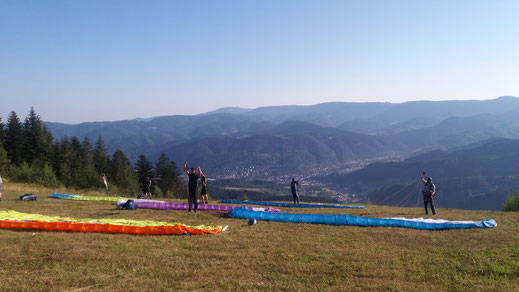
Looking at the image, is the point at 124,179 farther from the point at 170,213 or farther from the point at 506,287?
the point at 506,287

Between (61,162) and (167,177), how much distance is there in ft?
71.6

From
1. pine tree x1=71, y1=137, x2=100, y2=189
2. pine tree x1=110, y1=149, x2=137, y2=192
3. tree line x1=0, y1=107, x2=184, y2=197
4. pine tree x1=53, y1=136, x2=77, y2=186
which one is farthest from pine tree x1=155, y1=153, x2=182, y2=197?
pine tree x1=53, y1=136, x2=77, y2=186

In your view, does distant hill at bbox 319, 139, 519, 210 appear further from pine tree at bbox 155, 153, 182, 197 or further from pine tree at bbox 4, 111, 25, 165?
pine tree at bbox 4, 111, 25, 165

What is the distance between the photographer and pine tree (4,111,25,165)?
53.3m

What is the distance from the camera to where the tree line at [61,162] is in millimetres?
47219

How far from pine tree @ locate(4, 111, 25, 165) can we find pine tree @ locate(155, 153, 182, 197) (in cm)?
2644

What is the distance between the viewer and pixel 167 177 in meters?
71.4

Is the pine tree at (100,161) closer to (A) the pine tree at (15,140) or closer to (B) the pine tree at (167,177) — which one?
(B) the pine tree at (167,177)

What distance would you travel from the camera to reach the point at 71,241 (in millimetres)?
10102

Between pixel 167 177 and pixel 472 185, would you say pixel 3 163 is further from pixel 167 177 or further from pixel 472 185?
pixel 472 185

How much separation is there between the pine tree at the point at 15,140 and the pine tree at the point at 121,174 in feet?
53.7

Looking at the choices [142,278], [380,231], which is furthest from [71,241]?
[380,231]

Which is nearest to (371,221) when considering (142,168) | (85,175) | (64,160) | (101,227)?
(101,227)

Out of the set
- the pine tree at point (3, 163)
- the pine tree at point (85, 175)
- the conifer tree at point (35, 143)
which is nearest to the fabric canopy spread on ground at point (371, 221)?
the pine tree at point (85, 175)
